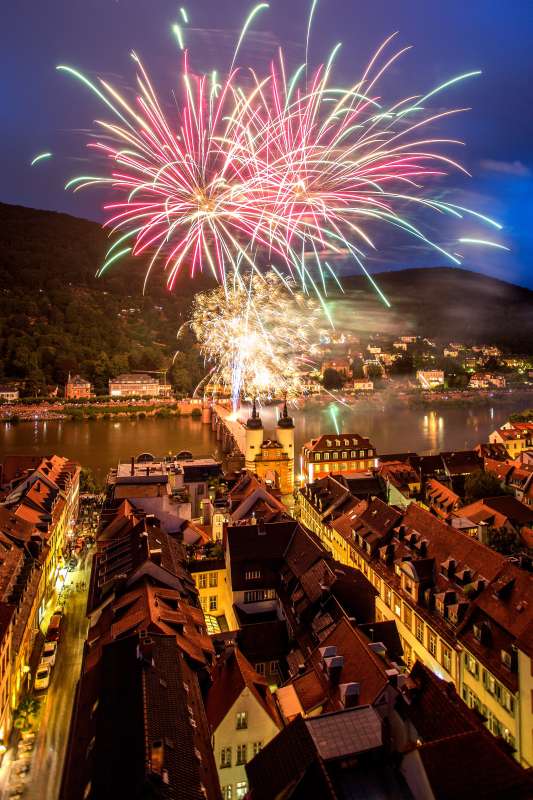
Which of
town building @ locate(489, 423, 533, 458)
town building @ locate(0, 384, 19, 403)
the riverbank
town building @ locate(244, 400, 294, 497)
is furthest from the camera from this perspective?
town building @ locate(0, 384, 19, 403)

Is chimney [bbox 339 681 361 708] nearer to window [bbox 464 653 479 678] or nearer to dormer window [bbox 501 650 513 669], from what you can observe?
dormer window [bbox 501 650 513 669]

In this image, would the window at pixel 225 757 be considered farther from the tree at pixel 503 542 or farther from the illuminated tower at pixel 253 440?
the illuminated tower at pixel 253 440

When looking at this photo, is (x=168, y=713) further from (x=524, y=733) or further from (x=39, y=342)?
(x=39, y=342)

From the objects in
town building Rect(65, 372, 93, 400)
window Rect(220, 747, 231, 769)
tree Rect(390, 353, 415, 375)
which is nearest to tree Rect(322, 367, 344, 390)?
tree Rect(390, 353, 415, 375)

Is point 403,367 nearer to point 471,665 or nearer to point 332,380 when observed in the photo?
point 332,380

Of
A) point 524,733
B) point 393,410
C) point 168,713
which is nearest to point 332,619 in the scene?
point 524,733

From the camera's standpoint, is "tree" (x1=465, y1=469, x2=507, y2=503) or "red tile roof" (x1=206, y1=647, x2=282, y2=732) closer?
"red tile roof" (x1=206, y1=647, x2=282, y2=732)
